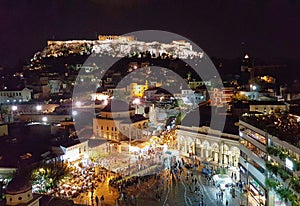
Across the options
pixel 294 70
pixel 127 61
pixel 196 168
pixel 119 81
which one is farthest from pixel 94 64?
pixel 196 168

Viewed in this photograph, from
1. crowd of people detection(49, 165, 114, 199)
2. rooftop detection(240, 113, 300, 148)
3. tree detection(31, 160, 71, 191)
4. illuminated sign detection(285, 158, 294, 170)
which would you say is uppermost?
rooftop detection(240, 113, 300, 148)

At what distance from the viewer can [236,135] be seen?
23.3 m

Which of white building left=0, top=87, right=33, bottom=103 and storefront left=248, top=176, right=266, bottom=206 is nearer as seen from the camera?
storefront left=248, top=176, right=266, bottom=206

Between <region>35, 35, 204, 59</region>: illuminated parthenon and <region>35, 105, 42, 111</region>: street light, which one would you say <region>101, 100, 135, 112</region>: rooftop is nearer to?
<region>35, 105, 42, 111</region>: street light

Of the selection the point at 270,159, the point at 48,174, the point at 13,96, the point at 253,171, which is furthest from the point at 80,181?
the point at 13,96

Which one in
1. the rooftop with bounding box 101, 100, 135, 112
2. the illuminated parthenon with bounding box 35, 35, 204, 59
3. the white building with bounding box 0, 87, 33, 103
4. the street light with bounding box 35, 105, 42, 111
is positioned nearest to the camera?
the rooftop with bounding box 101, 100, 135, 112

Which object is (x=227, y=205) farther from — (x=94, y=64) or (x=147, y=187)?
(x=94, y=64)

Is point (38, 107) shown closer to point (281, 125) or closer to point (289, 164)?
point (281, 125)

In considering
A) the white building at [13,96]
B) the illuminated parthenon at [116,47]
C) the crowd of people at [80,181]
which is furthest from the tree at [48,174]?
the illuminated parthenon at [116,47]

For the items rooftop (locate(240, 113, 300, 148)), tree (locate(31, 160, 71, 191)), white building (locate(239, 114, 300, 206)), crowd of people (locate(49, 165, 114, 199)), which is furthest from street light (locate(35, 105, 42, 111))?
rooftop (locate(240, 113, 300, 148))

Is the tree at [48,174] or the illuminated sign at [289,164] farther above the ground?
the illuminated sign at [289,164]

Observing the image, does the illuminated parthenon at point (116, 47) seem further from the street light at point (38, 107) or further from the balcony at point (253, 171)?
the balcony at point (253, 171)

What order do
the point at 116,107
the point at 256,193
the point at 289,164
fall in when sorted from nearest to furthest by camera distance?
the point at 289,164 → the point at 256,193 → the point at 116,107

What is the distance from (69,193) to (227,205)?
8.68m
